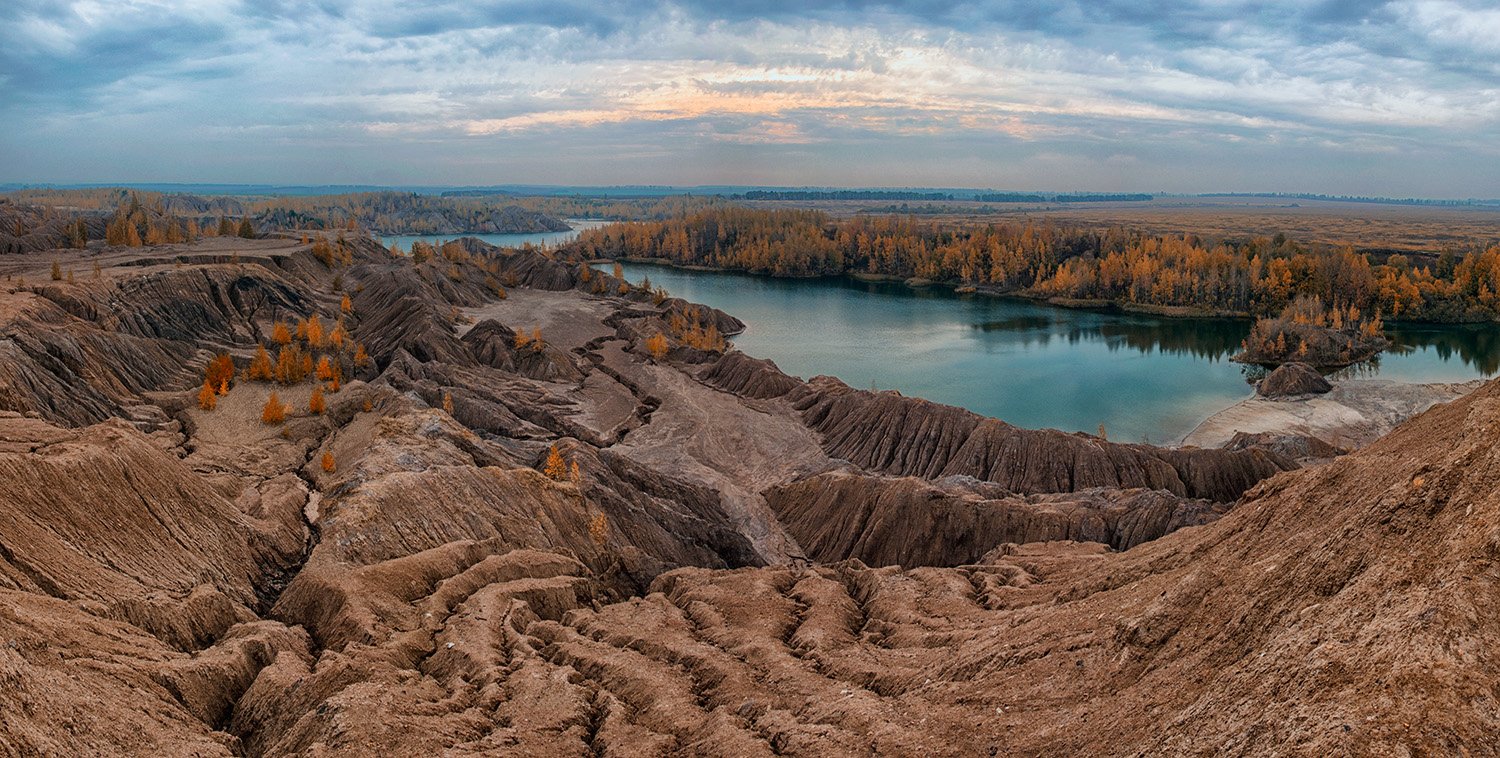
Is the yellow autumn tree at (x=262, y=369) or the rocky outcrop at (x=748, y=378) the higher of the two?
the yellow autumn tree at (x=262, y=369)

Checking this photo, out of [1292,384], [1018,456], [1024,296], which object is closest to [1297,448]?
[1018,456]

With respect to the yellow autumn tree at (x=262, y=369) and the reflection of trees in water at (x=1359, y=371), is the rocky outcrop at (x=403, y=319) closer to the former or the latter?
the yellow autumn tree at (x=262, y=369)

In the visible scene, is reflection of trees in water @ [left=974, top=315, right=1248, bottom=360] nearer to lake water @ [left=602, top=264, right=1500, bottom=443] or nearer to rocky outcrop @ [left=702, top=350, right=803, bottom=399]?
lake water @ [left=602, top=264, right=1500, bottom=443]

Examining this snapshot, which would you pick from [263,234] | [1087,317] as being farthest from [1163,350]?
[263,234]

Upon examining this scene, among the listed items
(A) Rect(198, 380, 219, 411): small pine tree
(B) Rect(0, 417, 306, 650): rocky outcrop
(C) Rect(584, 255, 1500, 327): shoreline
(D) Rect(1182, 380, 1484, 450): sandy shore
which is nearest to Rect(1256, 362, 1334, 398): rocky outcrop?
(D) Rect(1182, 380, 1484, 450): sandy shore

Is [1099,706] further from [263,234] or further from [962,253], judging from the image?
[962,253]

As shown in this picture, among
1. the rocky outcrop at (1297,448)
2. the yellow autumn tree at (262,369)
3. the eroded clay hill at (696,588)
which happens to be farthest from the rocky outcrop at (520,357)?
the rocky outcrop at (1297,448)

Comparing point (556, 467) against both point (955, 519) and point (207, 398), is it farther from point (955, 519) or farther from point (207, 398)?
point (207, 398)
